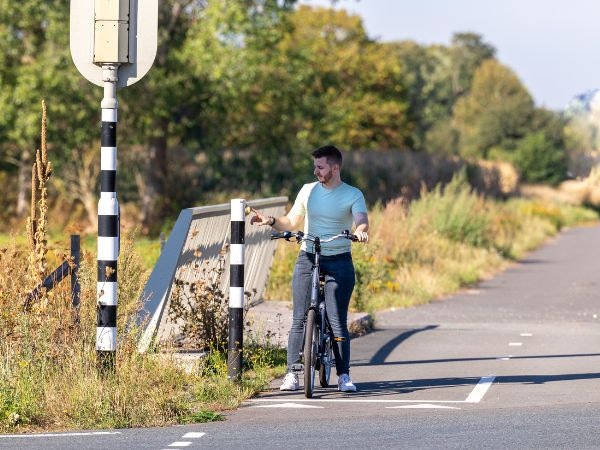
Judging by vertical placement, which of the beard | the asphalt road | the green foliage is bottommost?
the asphalt road

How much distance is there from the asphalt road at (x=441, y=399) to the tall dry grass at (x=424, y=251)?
99cm

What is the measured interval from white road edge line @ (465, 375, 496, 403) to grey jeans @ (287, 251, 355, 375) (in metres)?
0.96

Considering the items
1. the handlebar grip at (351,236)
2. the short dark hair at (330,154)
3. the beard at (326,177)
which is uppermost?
the short dark hair at (330,154)

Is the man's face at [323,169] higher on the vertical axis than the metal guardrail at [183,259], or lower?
higher

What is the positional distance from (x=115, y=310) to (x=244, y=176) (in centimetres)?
3075

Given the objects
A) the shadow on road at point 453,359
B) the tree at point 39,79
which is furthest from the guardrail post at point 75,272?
the tree at point 39,79

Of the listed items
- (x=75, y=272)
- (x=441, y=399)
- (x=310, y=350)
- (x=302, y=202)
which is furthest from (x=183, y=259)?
(x=441, y=399)

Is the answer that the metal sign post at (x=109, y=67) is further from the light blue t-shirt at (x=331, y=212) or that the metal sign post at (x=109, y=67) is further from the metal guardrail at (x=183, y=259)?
the light blue t-shirt at (x=331, y=212)

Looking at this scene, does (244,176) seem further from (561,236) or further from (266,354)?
(266,354)

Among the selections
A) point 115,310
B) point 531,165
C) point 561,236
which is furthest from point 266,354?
point 531,165

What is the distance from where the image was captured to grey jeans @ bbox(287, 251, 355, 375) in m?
10.5

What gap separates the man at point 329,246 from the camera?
34.4 feet

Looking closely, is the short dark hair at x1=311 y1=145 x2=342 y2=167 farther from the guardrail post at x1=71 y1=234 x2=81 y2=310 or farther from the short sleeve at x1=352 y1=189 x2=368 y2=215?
the guardrail post at x1=71 y1=234 x2=81 y2=310

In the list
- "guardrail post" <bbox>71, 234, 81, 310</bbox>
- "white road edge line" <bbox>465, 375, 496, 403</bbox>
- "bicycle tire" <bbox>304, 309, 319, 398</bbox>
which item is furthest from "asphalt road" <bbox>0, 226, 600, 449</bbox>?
"guardrail post" <bbox>71, 234, 81, 310</bbox>
